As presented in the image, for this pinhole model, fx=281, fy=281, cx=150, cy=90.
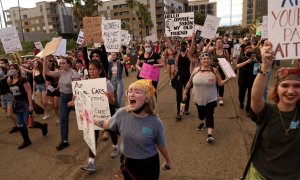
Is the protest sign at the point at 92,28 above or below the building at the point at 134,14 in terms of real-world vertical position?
below

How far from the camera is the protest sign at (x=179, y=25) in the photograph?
31.4ft

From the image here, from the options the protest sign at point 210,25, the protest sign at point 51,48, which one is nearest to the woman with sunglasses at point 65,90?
the protest sign at point 51,48

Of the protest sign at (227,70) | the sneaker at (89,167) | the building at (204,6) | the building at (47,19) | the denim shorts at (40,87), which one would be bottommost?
the sneaker at (89,167)

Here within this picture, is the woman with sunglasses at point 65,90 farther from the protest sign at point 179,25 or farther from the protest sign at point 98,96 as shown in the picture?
the protest sign at point 179,25

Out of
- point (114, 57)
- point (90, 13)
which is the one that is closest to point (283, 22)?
point (114, 57)

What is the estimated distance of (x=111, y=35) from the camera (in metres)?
8.68

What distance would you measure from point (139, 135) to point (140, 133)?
0.08ft

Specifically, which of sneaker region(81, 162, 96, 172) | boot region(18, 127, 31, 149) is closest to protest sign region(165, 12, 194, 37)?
boot region(18, 127, 31, 149)

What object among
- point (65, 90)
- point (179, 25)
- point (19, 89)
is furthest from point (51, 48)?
point (179, 25)

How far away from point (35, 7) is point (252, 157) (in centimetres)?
11080

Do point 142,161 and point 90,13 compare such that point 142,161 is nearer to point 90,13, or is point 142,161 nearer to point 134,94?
point 134,94

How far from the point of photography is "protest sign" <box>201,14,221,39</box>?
10023 mm

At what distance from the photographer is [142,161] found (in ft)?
9.97

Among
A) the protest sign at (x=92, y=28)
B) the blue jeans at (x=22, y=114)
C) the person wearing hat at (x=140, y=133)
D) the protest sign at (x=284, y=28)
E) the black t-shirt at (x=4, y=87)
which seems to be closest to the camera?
the protest sign at (x=284, y=28)
